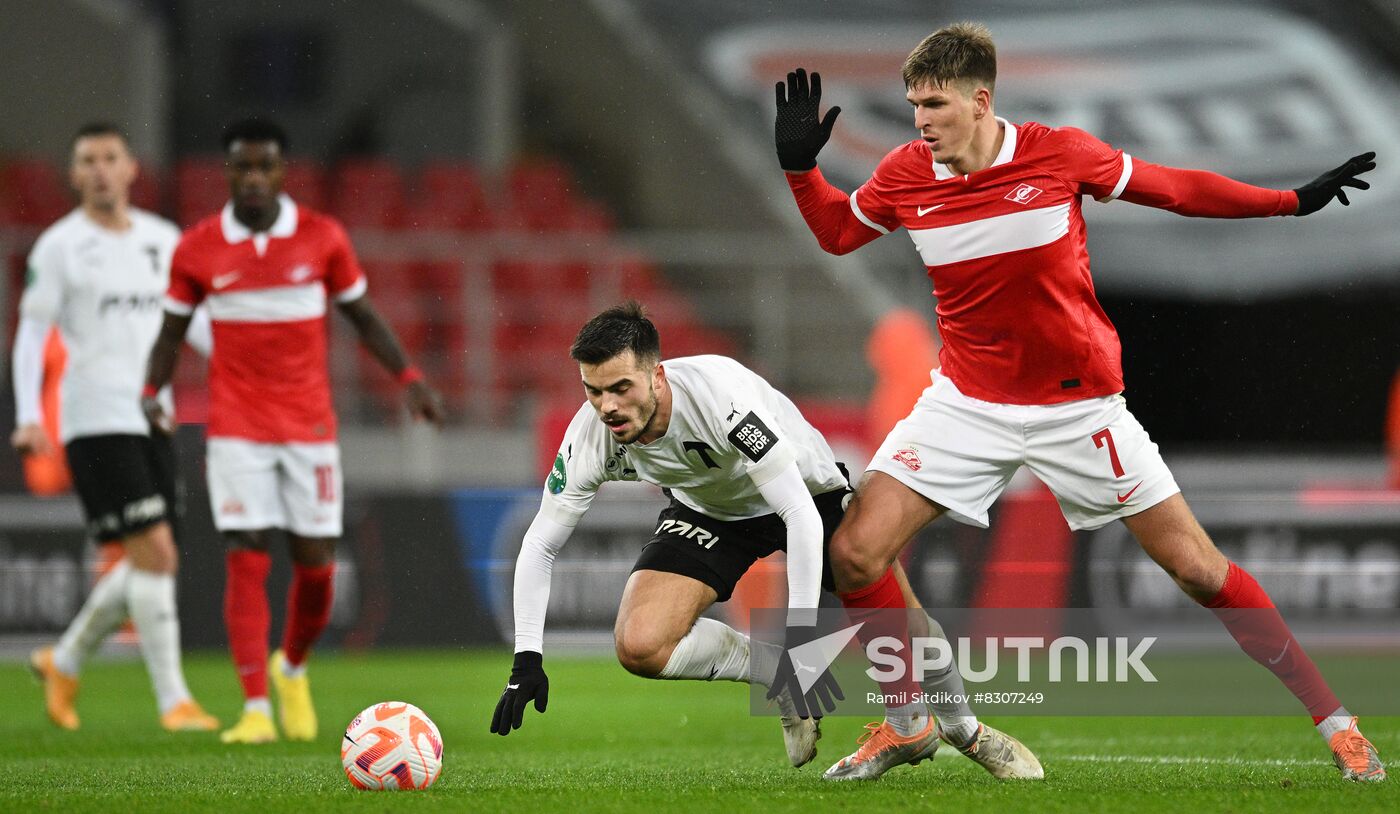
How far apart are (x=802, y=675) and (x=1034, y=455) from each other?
981mm

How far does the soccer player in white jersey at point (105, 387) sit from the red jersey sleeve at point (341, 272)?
913 mm

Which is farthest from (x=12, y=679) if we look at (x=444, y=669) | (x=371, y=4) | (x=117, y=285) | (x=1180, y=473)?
(x=371, y=4)

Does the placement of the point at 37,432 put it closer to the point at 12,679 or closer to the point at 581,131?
the point at 12,679

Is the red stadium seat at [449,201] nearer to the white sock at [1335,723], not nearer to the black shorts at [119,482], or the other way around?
the black shorts at [119,482]

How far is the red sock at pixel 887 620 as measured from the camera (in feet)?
16.4

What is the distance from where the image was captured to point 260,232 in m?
6.85

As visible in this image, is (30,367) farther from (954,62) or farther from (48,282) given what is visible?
(954,62)

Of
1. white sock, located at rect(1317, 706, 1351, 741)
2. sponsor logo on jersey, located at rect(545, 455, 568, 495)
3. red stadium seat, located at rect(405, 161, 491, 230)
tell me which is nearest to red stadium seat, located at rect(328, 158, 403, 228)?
red stadium seat, located at rect(405, 161, 491, 230)

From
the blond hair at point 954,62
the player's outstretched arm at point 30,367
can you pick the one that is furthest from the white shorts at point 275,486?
the blond hair at point 954,62

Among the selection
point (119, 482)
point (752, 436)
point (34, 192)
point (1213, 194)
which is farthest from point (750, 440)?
point (34, 192)

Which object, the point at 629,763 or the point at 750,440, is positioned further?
the point at 629,763

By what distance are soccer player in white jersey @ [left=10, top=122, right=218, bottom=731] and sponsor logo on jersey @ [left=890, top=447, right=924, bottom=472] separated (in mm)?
3626

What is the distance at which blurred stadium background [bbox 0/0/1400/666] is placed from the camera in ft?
33.2

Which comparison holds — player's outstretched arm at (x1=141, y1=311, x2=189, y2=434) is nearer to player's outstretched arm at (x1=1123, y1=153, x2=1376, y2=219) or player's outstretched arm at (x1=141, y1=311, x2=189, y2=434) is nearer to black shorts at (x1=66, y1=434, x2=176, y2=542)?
black shorts at (x1=66, y1=434, x2=176, y2=542)
